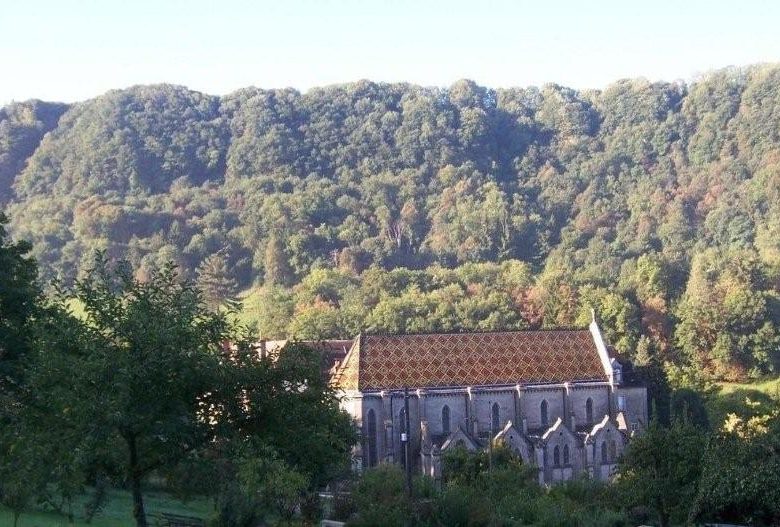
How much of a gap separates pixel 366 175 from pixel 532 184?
22350mm

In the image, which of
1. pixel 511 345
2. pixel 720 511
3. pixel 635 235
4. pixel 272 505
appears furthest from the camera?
pixel 635 235

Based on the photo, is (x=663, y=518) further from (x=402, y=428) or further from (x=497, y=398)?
(x=497, y=398)

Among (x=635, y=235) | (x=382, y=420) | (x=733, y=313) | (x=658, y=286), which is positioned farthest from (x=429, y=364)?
(x=635, y=235)

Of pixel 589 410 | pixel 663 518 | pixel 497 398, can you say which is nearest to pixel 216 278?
pixel 589 410

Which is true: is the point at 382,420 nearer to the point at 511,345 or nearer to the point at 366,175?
the point at 511,345

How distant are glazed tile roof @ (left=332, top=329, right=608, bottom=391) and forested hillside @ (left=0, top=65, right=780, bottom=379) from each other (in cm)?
1229

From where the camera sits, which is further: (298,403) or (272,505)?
(272,505)

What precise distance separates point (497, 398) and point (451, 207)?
90.2 m

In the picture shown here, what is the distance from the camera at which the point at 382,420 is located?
59.3 m

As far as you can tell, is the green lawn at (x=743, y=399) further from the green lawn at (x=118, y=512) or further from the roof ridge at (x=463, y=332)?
the green lawn at (x=118, y=512)

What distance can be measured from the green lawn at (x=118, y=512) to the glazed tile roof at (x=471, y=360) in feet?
68.3

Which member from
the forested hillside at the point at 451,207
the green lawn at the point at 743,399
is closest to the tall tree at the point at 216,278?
the forested hillside at the point at 451,207

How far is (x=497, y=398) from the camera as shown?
62.8 metres

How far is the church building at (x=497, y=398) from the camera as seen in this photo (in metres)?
59.2
